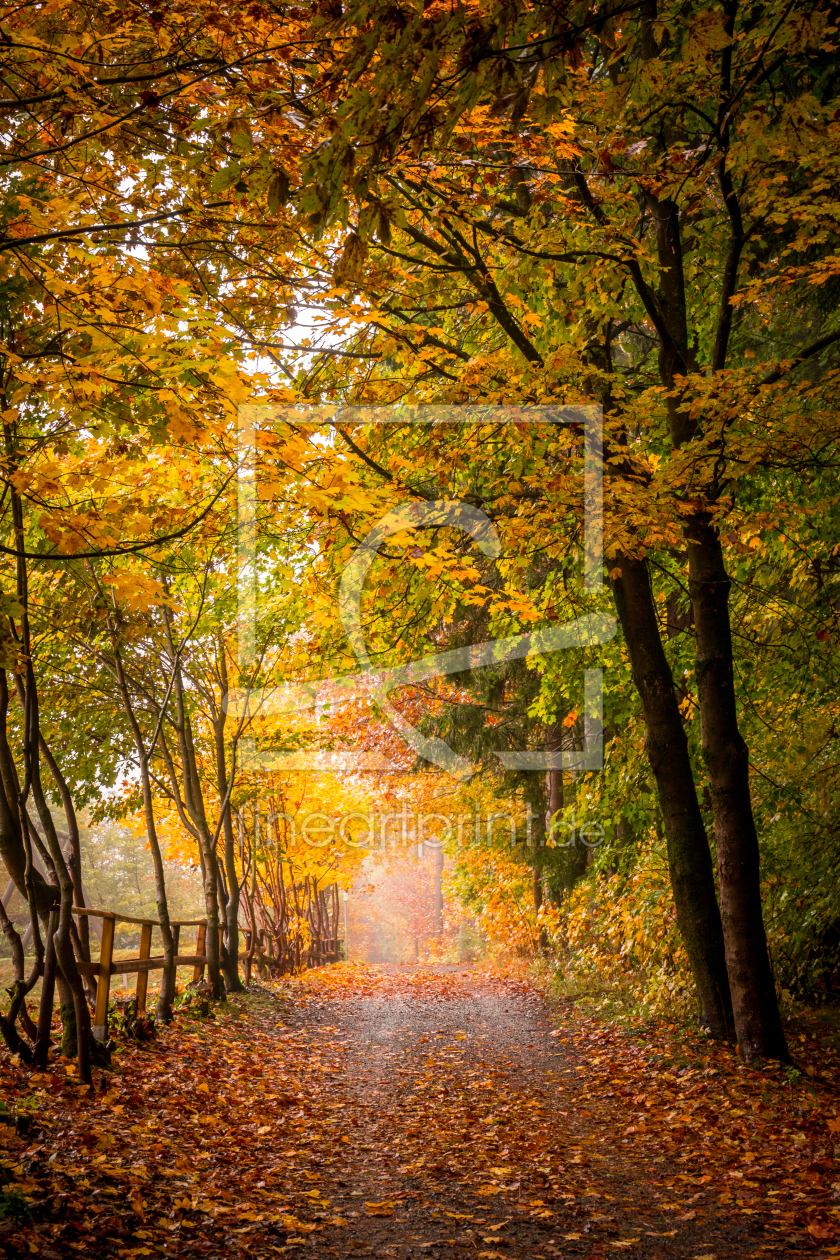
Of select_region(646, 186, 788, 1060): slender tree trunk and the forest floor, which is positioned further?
select_region(646, 186, 788, 1060): slender tree trunk

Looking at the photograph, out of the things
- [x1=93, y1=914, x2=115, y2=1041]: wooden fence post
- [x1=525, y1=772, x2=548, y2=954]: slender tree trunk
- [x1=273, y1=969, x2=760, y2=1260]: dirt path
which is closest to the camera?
[x1=273, y1=969, x2=760, y2=1260]: dirt path

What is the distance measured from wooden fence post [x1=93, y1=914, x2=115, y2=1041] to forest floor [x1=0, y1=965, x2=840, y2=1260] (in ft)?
1.42

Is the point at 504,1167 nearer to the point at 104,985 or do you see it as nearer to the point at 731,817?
the point at 731,817

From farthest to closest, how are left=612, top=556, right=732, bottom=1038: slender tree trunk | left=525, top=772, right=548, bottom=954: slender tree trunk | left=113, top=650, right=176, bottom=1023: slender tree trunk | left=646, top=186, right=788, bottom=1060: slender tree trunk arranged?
left=525, top=772, right=548, bottom=954: slender tree trunk, left=113, top=650, right=176, bottom=1023: slender tree trunk, left=612, top=556, right=732, bottom=1038: slender tree trunk, left=646, top=186, right=788, bottom=1060: slender tree trunk

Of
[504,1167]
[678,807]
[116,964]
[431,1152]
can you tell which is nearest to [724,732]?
[678,807]

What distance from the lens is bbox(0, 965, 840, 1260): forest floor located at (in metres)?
3.81

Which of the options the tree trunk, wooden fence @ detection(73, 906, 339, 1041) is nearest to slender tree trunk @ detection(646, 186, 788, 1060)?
the tree trunk

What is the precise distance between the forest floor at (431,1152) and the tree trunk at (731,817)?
0.40m

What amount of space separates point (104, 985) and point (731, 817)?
542 cm

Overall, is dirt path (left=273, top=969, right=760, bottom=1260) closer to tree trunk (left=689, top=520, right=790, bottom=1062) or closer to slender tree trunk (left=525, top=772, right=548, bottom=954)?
tree trunk (left=689, top=520, right=790, bottom=1062)

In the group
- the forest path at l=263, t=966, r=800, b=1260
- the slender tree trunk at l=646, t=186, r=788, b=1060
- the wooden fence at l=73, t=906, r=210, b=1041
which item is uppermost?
the slender tree trunk at l=646, t=186, r=788, b=1060

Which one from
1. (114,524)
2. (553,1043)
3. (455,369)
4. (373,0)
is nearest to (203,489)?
(455,369)

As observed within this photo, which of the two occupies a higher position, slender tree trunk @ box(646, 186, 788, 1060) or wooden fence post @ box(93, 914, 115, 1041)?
slender tree trunk @ box(646, 186, 788, 1060)

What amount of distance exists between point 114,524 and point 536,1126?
4.84 metres
